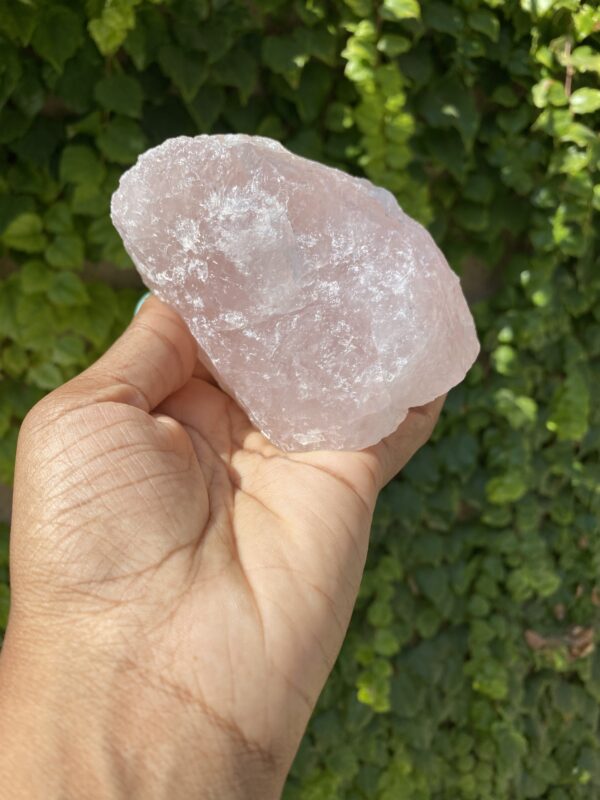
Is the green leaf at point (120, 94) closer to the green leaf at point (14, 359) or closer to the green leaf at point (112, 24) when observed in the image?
the green leaf at point (112, 24)

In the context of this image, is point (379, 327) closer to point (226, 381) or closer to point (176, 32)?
point (226, 381)

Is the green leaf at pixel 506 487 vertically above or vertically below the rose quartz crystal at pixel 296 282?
below

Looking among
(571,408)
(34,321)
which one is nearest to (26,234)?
(34,321)

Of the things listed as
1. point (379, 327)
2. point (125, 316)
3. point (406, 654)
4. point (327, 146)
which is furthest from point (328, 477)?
point (406, 654)

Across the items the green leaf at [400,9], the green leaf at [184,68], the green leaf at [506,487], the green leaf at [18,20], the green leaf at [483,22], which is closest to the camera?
the green leaf at [18,20]

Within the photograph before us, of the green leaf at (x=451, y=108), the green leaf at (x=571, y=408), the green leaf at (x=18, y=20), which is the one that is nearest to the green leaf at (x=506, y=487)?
the green leaf at (x=571, y=408)
